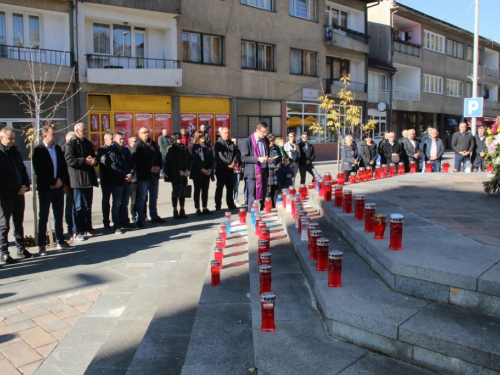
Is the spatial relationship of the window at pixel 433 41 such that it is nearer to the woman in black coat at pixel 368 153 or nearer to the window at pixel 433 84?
the window at pixel 433 84

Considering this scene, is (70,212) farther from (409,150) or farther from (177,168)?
(409,150)

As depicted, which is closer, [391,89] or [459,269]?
[459,269]

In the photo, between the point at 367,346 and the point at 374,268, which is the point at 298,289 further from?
the point at 367,346

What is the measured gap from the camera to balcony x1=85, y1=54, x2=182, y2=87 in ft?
70.4

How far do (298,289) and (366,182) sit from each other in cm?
654

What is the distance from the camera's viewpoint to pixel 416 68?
4269 cm

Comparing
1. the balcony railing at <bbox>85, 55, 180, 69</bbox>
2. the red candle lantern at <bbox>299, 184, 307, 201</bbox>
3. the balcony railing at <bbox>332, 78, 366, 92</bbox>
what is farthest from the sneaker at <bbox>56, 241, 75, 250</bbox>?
the balcony railing at <bbox>332, 78, 366, 92</bbox>

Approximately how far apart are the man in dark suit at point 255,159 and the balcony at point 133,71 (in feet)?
44.7

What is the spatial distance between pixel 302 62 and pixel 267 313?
1148 inches

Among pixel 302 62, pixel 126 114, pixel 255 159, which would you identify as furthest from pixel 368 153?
pixel 302 62

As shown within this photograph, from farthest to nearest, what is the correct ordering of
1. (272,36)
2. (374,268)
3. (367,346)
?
(272,36)
(374,268)
(367,346)

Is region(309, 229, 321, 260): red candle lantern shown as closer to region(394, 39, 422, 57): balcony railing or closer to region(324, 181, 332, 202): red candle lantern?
region(324, 181, 332, 202): red candle lantern

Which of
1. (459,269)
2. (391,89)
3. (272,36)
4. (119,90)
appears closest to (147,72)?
(119,90)

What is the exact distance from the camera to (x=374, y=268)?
5023 millimetres
